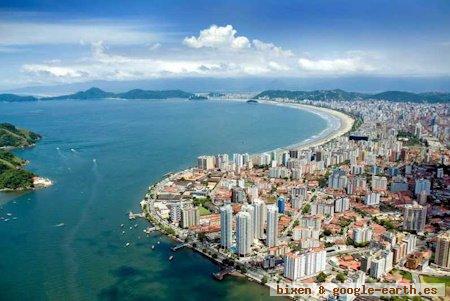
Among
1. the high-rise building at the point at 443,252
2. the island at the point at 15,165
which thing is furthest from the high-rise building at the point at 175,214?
the high-rise building at the point at 443,252

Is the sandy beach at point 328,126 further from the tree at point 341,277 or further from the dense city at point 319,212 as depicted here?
the tree at point 341,277

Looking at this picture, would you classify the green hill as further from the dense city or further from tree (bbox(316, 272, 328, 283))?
tree (bbox(316, 272, 328, 283))

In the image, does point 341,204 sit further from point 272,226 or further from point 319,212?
point 272,226

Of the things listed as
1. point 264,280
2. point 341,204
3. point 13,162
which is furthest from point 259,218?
point 13,162

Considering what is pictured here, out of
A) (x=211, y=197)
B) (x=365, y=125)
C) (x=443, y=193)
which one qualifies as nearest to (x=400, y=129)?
(x=365, y=125)

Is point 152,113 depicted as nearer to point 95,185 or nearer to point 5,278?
point 95,185

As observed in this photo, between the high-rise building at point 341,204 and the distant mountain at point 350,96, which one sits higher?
the distant mountain at point 350,96
